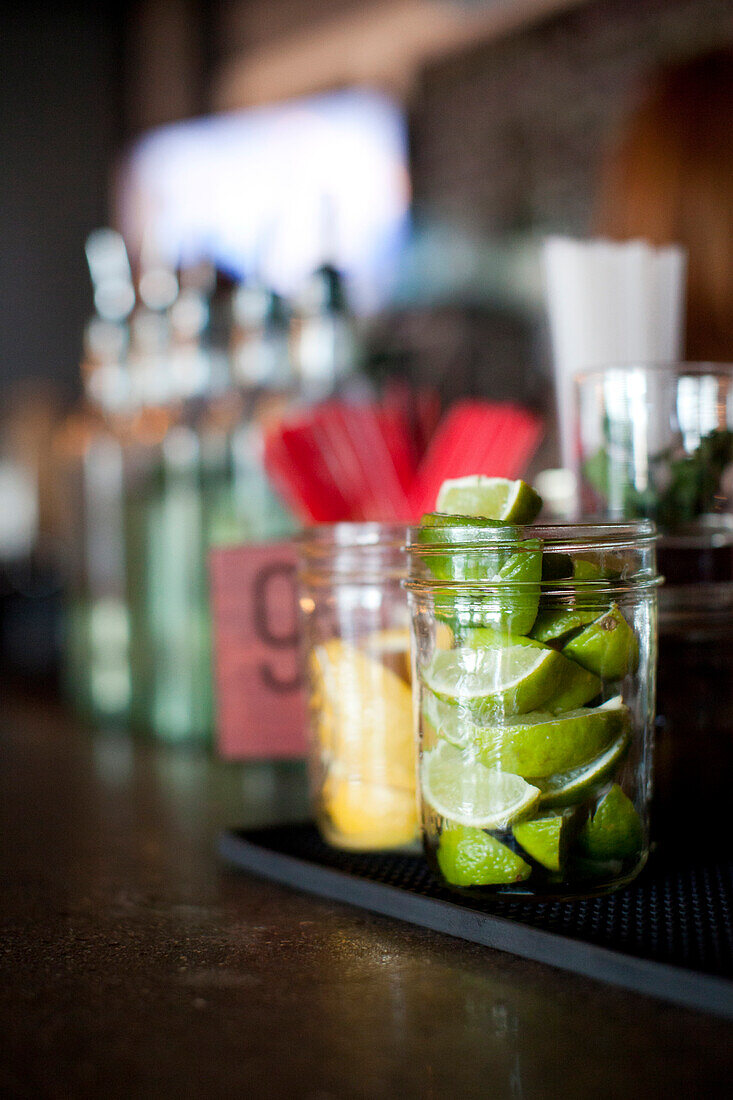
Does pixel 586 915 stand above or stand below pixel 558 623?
below

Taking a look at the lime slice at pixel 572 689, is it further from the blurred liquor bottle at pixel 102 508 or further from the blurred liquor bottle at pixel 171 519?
the blurred liquor bottle at pixel 102 508

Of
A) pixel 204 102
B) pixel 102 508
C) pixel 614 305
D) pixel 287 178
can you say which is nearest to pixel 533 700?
pixel 614 305

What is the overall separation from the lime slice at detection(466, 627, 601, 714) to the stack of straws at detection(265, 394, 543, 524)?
0.83ft

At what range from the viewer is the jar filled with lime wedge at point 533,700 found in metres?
0.44

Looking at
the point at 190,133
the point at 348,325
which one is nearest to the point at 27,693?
the point at 348,325

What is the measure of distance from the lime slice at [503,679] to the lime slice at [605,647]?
14mm

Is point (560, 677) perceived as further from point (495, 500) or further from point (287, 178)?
point (287, 178)

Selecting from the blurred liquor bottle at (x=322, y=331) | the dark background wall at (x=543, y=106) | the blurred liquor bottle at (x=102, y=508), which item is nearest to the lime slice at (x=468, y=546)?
the blurred liquor bottle at (x=322, y=331)

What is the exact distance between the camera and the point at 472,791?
1.48 ft

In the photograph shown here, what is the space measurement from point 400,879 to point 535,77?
1512 millimetres

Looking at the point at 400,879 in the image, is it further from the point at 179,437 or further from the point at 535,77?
the point at 535,77

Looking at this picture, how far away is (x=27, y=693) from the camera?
1.36 meters

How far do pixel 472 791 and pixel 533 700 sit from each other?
49 mm

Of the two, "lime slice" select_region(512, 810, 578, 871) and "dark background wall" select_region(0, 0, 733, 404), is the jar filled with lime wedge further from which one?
"dark background wall" select_region(0, 0, 733, 404)
